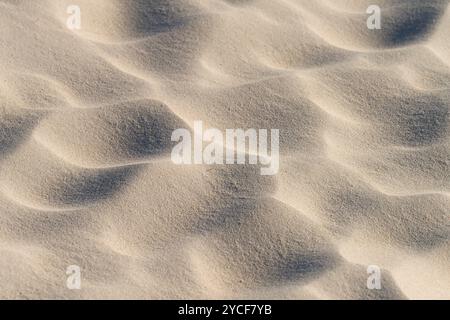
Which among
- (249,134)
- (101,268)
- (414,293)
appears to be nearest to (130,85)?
(249,134)

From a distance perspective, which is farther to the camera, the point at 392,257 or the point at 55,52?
the point at 55,52

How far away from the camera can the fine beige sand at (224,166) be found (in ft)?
5.08

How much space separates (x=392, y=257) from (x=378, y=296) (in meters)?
0.13

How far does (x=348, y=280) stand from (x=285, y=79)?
2.11 feet

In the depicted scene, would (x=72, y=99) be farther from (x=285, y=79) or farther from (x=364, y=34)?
(x=364, y=34)

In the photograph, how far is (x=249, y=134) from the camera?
1.85 meters

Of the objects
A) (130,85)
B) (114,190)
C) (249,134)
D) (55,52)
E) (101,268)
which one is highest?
(55,52)

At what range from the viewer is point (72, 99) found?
1.90 metres

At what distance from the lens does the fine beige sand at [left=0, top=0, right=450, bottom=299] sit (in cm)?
155

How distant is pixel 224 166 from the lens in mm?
1737

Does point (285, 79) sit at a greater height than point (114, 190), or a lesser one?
greater
